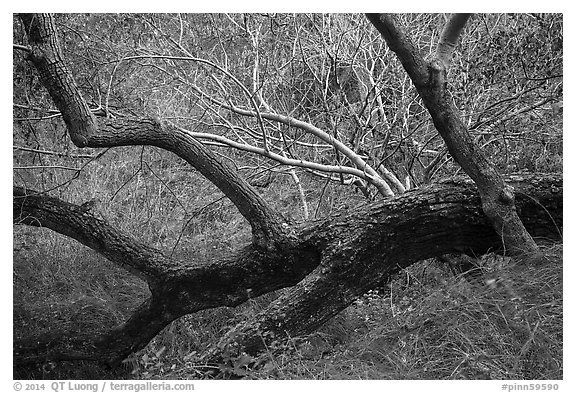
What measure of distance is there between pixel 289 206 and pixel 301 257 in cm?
114

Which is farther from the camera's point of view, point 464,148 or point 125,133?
point 125,133

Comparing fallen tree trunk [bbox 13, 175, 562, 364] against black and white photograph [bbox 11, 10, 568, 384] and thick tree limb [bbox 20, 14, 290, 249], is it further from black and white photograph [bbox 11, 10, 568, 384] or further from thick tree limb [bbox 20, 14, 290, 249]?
thick tree limb [bbox 20, 14, 290, 249]

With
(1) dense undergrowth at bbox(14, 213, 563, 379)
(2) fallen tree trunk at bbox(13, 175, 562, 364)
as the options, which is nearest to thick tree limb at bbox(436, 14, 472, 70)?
(2) fallen tree trunk at bbox(13, 175, 562, 364)

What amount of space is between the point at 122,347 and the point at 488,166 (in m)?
1.83

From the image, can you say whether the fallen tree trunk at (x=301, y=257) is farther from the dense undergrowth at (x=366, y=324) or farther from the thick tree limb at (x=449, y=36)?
the thick tree limb at (x=449, y=36)

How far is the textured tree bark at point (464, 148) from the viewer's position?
2760 mm

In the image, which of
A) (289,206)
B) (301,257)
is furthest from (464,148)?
(289,206)

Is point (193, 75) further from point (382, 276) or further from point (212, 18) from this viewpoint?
point (382, 276)

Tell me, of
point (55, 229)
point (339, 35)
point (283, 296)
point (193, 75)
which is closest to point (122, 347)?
point (55, 229)

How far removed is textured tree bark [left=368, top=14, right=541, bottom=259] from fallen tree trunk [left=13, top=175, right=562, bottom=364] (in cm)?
11

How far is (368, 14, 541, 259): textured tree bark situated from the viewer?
276cm

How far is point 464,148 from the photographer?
112 inches

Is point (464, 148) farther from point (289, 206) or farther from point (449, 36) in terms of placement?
point (289, 206)

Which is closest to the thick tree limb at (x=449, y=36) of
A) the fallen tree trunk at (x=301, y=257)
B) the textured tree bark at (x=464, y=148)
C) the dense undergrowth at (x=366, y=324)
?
the textured tree bark at (x=464, y=148)
